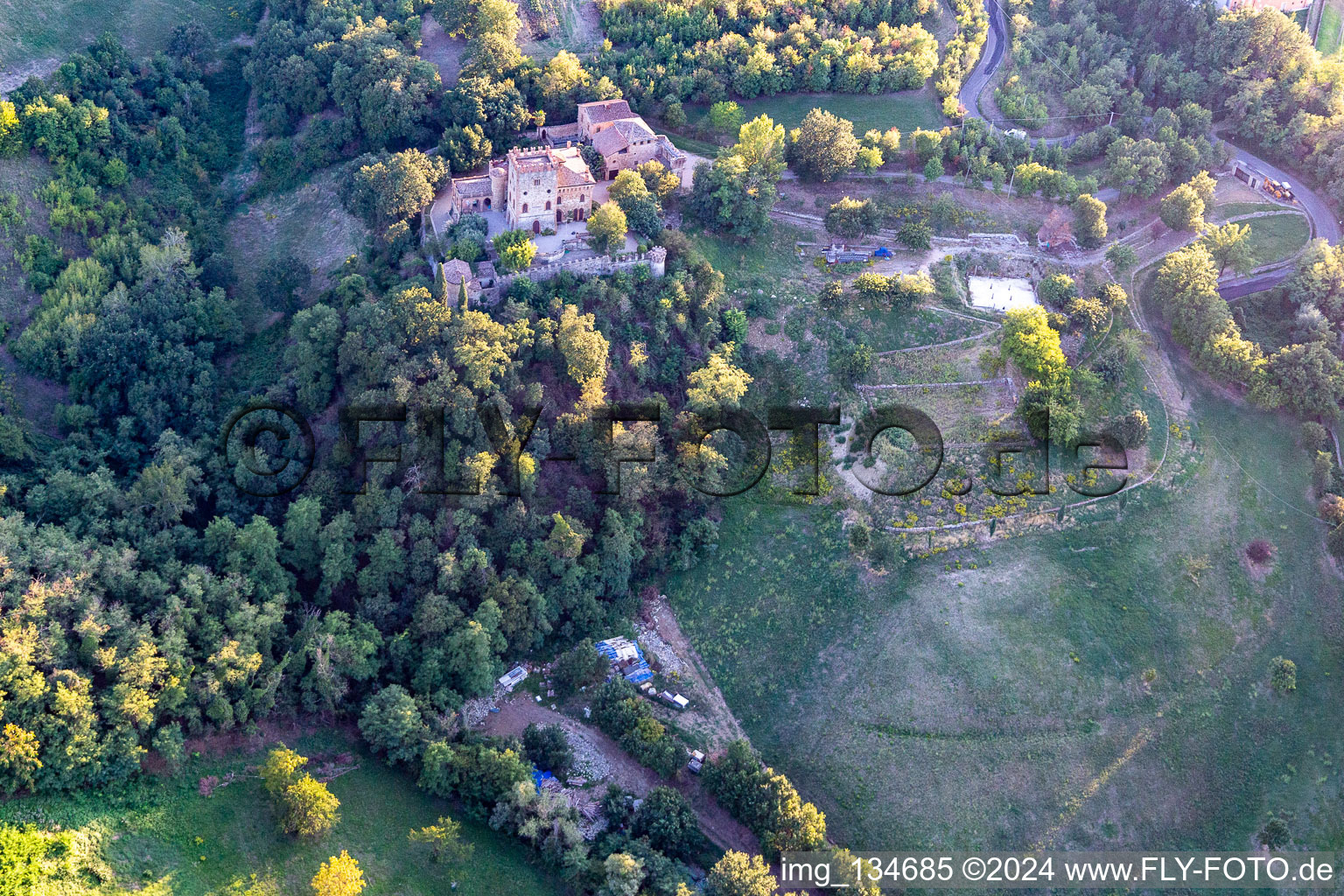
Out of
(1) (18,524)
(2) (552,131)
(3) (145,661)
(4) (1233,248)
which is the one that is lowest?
(3) (145,661)

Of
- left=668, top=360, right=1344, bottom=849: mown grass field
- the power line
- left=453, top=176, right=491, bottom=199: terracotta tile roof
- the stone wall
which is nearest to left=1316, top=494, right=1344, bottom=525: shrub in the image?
left=668, top=360, right=1344, bottom=849: mown grass field

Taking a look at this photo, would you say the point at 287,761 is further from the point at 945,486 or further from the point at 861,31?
the point at 861,31

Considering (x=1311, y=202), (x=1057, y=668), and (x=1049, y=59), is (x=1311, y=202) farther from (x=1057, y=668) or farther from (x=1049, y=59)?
(x=1057, y=668)

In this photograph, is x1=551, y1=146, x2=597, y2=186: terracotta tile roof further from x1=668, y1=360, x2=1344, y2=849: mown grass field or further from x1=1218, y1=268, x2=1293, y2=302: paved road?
x1=1218, y1=268, x2=1293, y2=302: paved road

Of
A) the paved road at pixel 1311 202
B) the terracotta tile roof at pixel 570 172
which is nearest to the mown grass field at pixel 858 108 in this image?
the terracotta tile roof at pixel 570 172

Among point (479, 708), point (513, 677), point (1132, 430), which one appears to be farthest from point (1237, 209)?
point (479, 708)

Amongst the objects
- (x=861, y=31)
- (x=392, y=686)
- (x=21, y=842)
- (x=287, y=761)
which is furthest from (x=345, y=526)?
(x=861, y=31)

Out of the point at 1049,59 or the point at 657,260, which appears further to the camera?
the point at 1049,59
